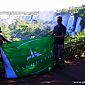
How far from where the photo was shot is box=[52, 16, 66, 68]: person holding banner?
377 inches

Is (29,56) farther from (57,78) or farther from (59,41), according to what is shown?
(59,41)

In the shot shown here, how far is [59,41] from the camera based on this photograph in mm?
9680

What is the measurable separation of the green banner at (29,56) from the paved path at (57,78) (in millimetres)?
281

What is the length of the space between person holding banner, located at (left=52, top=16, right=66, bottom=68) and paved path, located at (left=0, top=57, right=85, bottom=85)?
33cm

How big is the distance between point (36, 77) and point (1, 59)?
1.25m

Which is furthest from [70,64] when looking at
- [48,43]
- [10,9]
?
[10,9]

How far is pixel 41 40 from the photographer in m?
9.22

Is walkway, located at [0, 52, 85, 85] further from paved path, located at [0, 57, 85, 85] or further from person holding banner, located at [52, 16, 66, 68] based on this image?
person holding banner, located at [52, 16, 66, 68]

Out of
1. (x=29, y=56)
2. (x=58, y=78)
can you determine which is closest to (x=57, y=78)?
(x=58, y=78)

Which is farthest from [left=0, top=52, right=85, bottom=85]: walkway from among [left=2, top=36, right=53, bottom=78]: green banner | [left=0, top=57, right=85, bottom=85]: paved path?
[left=2, top=36, right=53, bottom=78]: green banner

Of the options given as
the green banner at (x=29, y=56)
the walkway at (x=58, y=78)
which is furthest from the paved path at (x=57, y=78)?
the green banner at (x=29, y=56)

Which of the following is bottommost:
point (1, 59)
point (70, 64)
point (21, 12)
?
point (21, 12)

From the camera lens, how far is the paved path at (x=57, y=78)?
7.89 metres

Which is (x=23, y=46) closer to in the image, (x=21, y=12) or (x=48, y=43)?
(x=48, y=43)
